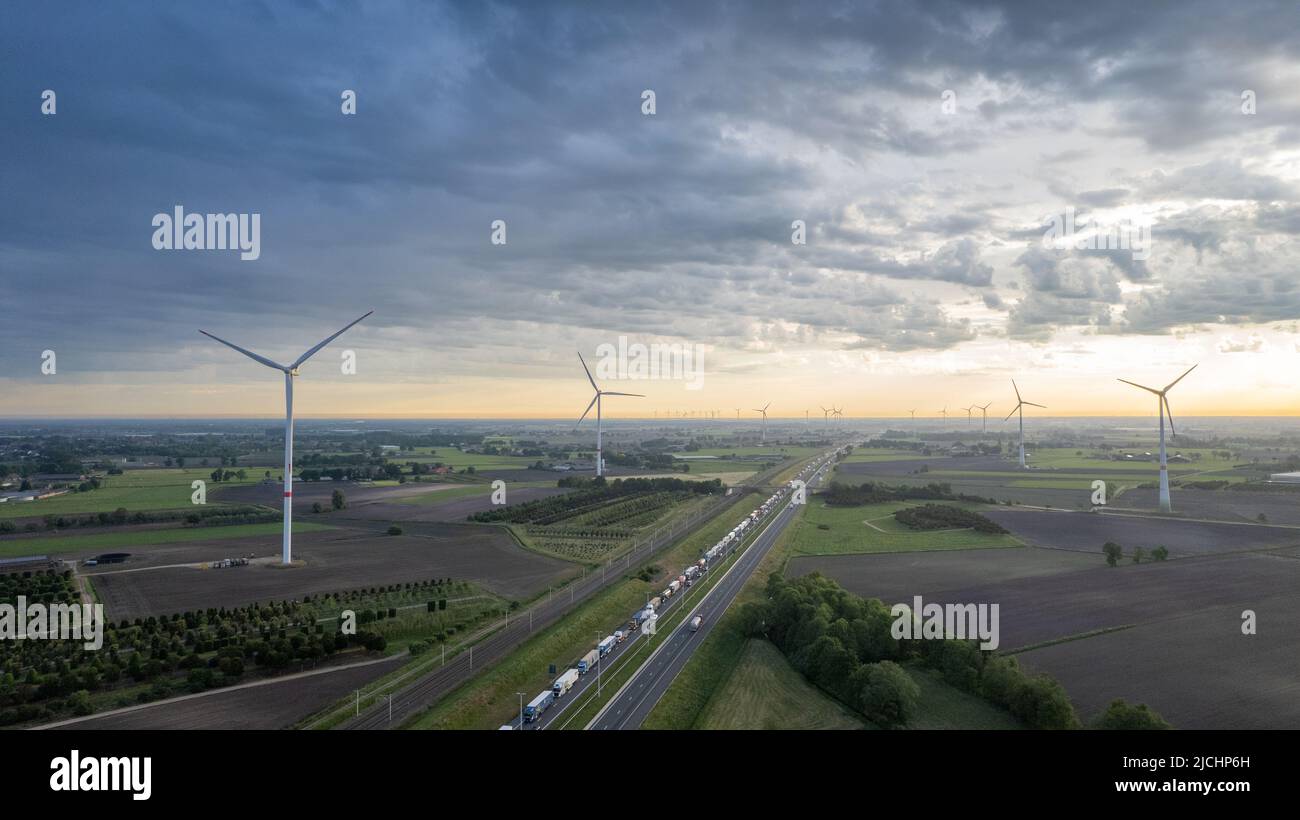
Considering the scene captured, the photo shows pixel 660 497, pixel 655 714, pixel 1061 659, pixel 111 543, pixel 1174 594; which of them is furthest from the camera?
pixel 660 497

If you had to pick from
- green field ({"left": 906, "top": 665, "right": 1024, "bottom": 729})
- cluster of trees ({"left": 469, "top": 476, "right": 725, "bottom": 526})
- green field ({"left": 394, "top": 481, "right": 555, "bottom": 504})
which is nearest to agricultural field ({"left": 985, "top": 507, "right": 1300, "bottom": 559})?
green field ({"left": 906, "top": 665, "right": 1024, "bottom": 729})

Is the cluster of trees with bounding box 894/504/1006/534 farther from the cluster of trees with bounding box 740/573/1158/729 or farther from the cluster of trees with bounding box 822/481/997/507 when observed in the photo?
the cluster of trees with bounding box 740/573/1158/729

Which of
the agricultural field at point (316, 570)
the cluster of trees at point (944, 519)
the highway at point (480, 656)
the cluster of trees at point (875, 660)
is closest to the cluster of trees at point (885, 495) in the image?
the cluster of trees at point (944, 519)

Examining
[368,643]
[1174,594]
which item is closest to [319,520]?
[368,643]

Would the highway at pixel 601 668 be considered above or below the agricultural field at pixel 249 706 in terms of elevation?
below

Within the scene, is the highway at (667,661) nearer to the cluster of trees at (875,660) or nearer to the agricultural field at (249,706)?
the cluster of trees at (875,660)
